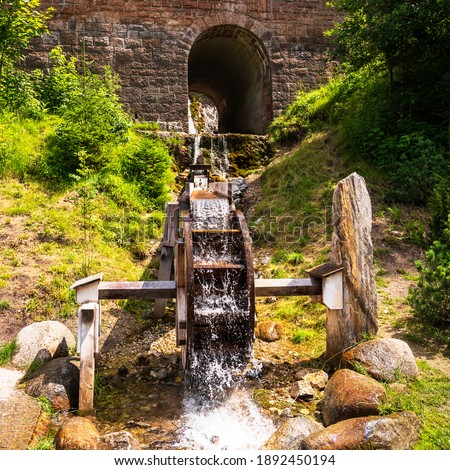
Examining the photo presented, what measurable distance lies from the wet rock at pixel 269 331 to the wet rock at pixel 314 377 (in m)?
0.92

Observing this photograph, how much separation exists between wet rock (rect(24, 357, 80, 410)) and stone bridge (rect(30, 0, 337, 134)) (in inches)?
329

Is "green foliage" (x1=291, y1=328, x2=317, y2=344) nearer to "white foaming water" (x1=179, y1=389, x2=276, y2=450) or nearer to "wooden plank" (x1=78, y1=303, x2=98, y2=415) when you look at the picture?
"white foaming water" (x1=179, y1=389, x2=276, y2=450)

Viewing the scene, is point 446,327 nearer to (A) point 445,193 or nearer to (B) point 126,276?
(A) point 445,193

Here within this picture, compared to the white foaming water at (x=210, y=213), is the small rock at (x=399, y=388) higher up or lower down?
lower down

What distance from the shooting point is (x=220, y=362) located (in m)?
4.37

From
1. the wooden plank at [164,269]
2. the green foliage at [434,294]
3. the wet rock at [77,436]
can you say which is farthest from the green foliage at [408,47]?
the wet rock at [77,436]

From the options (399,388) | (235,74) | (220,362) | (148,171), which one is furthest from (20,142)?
(235,74)

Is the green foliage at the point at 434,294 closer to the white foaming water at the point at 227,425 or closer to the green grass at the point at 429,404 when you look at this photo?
the green grass at the point at 429,404

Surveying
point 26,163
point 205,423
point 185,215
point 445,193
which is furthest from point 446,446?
point 26,163

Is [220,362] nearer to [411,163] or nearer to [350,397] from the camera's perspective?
[350,397]

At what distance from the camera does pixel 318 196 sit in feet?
28.2

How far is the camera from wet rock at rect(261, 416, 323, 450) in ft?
10.7

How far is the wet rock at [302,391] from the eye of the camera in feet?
13.3
